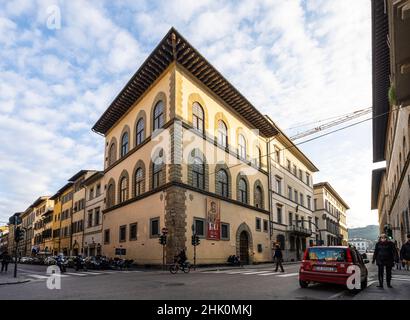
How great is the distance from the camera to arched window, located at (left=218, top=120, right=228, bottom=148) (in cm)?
3177

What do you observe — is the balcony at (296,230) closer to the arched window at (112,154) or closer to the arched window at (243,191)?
the arched window at (243,191)

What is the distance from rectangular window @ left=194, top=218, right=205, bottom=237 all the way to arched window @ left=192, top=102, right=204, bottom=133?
24.5 ft

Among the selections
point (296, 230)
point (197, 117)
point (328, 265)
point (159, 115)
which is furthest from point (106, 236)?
point (328, 265)

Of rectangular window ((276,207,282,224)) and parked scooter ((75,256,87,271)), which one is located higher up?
rectangular window ((276,207,282,224))

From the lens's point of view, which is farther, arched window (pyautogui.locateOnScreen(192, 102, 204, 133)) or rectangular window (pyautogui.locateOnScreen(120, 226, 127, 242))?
rectangular window (pyautogui.locateOnScreen(120, 226, 127, 242))

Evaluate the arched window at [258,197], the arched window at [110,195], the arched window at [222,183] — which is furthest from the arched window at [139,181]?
the arched window at [258,197]

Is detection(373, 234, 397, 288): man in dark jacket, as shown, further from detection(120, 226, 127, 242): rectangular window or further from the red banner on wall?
detection(120, 226, 127, 242): rectangular window

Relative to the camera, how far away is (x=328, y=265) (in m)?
10.9

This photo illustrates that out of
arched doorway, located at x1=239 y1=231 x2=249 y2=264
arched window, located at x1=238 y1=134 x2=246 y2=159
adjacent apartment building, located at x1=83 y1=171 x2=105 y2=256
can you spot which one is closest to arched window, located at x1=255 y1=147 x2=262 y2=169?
arched window, located at x1=238 y1=134 x2=246 y2=159

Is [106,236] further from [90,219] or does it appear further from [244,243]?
[244,243]

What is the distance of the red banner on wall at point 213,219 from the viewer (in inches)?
1083

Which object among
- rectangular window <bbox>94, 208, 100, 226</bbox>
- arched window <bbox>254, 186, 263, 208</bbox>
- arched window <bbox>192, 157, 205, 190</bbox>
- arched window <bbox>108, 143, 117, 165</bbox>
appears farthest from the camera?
rectangular window <bbox>94, 208, 100, 226</bbox>
